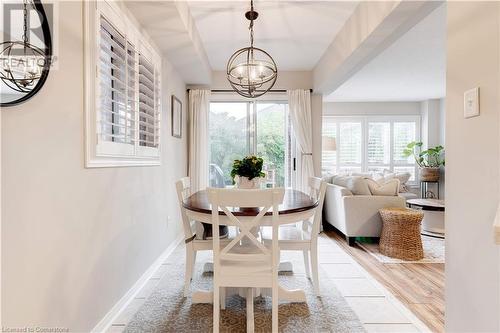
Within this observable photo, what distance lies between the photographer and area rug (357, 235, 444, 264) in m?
3.12

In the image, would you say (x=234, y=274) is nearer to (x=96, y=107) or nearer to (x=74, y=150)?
(x=74, y=150)

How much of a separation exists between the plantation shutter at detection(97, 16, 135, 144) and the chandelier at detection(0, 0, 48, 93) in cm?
58

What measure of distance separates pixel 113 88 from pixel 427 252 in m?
3.71

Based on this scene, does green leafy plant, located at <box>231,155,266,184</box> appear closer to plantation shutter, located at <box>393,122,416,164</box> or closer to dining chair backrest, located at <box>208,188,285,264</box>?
dining chair backrest, located at <box>208,188,285,264</box>

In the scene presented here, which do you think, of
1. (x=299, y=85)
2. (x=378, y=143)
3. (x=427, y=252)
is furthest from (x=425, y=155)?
(x=427, y=252)

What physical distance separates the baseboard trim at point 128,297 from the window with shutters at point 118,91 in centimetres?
100

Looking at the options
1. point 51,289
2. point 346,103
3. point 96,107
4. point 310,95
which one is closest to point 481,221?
point 51,289

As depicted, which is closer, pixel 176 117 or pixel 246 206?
pixel 246 206

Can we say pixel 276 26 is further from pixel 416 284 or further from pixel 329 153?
pixel 329 153

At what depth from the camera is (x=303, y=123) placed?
15.1 feet

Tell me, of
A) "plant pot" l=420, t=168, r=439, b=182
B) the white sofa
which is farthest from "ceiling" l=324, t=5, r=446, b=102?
the white sofa

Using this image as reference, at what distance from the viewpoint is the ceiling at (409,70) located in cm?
325

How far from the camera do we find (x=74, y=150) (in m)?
1.56

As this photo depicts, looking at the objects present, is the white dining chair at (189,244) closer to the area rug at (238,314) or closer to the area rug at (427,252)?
the area rug at (238,314)
